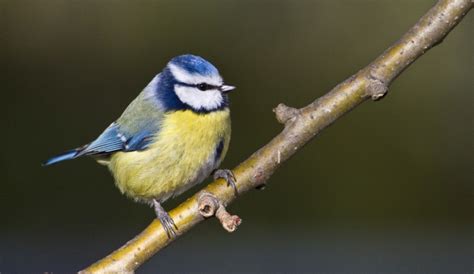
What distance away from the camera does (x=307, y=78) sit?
2422 millimetres

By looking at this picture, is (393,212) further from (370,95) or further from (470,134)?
(370,95)

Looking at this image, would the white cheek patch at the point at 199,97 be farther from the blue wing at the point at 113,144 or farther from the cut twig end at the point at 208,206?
the cut twig end at the point at 208,206

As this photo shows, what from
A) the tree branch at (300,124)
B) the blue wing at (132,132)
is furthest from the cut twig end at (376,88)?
the blue wing at (132,132)

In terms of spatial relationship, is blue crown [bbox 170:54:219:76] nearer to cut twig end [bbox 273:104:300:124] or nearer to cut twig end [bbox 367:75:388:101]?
cut twig end [bbox 273:104:300:124]

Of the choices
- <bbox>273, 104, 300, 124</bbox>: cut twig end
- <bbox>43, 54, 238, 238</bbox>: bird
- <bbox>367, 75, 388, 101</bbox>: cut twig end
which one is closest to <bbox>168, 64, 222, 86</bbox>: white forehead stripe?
<bbox>43, 54, 238, 238</bbox>: bird

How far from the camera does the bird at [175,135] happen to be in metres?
1.38

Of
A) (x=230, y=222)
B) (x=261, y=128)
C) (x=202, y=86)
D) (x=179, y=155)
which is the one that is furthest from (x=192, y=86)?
(x=261, y=128)

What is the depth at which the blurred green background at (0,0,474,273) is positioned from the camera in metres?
2.39

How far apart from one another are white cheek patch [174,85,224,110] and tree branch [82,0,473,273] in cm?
27

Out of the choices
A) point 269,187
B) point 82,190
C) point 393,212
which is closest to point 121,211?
point 82,190

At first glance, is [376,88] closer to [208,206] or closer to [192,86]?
[208,206]

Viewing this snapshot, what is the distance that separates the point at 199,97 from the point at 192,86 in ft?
0.13

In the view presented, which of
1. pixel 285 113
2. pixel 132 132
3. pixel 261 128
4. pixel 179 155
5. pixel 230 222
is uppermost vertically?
pixel 261 128

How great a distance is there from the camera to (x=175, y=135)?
1.43 m
